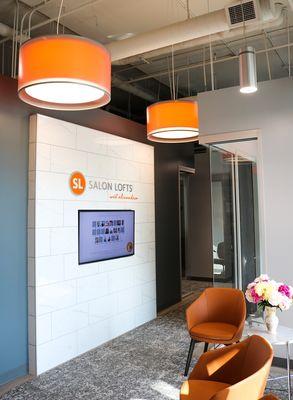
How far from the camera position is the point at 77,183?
4480 mm

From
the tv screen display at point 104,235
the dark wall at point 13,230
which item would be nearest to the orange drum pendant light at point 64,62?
the dark wall at point 13,230

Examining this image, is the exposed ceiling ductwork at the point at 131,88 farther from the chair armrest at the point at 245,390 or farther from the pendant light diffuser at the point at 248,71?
the chair armrest at the point at 245,390

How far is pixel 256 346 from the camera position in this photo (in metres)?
2.58

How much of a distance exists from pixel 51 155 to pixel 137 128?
196 cm

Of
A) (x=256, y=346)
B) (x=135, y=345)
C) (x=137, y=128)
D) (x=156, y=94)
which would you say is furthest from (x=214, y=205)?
(x=156, y=94)

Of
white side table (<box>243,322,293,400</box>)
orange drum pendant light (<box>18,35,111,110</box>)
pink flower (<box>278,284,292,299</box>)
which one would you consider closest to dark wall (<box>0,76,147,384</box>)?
orange drum pendant light (<box>18,35,111,110</box>)

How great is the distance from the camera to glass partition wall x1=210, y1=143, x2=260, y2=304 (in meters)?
4.63

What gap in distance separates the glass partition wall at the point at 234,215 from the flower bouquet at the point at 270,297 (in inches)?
50.7

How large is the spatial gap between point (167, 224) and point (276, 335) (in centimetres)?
350

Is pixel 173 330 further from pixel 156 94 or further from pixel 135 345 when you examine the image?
pixel 156 94

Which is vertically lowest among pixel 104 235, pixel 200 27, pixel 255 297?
pixel 255 297

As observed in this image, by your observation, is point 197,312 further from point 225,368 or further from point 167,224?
point 167,224

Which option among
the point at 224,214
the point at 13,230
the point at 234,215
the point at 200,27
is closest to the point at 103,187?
the point at 13,230

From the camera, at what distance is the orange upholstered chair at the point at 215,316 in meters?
3.68
